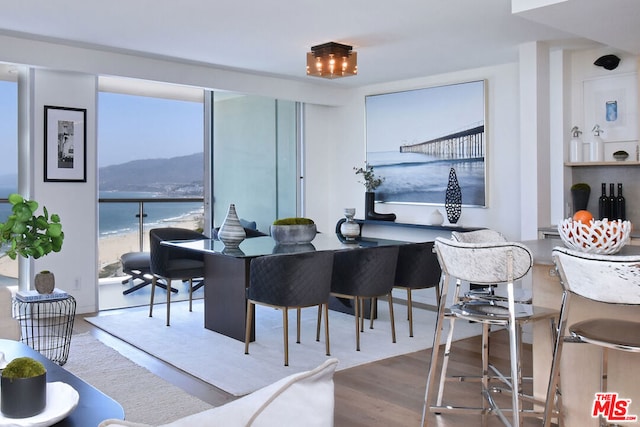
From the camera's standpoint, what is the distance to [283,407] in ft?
2.86

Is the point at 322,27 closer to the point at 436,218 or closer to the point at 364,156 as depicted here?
the point at 436,218

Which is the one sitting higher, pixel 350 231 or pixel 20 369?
pixel 350 231

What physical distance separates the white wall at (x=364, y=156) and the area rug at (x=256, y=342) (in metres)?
1.22

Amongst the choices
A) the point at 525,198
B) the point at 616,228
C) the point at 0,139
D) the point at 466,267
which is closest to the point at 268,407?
the point at 466,267

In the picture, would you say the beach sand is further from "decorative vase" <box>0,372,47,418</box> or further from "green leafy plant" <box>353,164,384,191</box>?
"decorative vase" <box>0,372,47,418</box>

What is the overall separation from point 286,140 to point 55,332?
3585mm

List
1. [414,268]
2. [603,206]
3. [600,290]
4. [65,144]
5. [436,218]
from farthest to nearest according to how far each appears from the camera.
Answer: [436,218], [65,144], [603,206], [414,268], [600,290]

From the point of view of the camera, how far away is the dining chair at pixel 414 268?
16.4 feet

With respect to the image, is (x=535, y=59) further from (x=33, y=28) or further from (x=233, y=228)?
(x=33, y=28)

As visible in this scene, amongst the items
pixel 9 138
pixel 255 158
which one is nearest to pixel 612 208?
pixel 255 158

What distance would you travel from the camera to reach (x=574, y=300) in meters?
2.85

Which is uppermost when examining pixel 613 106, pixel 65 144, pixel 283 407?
pixel 613 106

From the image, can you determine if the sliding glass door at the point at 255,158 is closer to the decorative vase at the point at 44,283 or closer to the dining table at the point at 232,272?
the dining table at the point at 232,272

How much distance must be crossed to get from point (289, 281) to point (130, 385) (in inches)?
47.8
